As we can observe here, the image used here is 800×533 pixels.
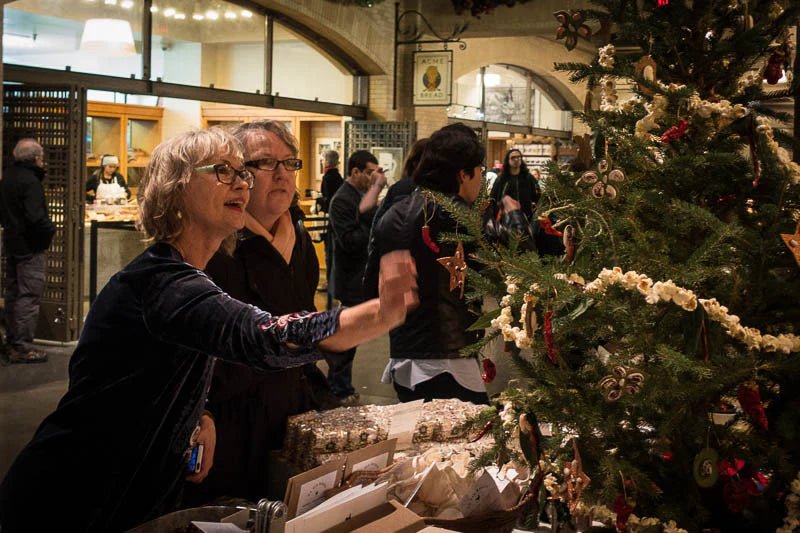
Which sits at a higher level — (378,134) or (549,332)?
(378,134)

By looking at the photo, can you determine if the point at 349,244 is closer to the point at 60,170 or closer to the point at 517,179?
the point at 517,179

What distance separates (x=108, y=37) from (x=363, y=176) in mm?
3425

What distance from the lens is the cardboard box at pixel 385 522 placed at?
2033 mm

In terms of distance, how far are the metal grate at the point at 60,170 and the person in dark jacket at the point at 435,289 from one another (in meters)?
5.56

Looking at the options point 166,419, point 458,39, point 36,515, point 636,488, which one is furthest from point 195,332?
point 458,39

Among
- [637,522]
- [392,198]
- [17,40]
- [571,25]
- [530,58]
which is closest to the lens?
[637,522]

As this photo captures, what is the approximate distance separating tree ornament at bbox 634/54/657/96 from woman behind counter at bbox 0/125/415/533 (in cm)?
85

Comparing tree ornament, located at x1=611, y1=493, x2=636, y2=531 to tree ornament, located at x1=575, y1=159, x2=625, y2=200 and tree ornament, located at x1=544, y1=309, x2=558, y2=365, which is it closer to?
tree ornament, located at x1=544, y1=309, x2=558, y2=365

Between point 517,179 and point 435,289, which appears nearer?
point 435,289

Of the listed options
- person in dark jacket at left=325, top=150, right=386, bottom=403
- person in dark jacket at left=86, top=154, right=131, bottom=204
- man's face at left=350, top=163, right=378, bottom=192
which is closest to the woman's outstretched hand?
person in dark jacket at left=325, top=150, right=386, bottom=403

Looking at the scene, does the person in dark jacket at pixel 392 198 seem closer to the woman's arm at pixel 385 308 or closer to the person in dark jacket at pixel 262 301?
the person in dark jacket at pixel 262 301

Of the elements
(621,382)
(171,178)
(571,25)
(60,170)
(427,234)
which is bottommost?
(621,382)

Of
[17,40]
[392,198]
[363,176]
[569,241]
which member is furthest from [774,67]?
[17,40]

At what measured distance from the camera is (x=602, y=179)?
2217mm
